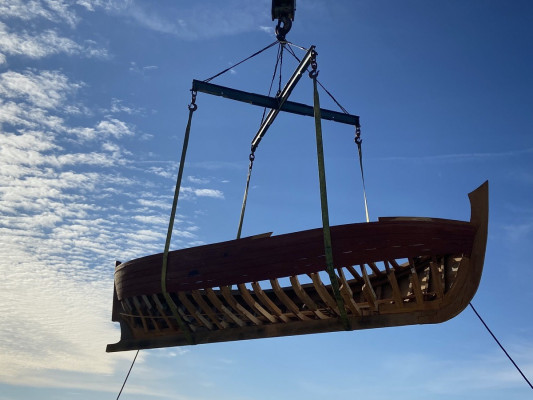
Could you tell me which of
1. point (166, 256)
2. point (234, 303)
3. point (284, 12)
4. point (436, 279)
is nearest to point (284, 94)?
point (284, 12)

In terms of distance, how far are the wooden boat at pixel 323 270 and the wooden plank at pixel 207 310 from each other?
0.05ft

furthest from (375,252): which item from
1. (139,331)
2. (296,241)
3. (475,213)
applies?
(139,331)

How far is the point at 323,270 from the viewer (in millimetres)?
6336

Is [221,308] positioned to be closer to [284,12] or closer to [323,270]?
[323,270]

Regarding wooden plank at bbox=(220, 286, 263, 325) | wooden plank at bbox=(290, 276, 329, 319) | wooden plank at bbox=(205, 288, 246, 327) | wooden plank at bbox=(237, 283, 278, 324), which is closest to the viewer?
wooden plank at bbox=(290, 276, 329, 319)

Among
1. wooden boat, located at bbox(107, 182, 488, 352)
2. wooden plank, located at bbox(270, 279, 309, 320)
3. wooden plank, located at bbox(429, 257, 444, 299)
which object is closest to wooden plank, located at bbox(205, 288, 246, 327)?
wooden boat, located at bbox(107, 182, 488, 352)

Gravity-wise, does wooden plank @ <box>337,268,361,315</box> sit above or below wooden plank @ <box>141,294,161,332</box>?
below

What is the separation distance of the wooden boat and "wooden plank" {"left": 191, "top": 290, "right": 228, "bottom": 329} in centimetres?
1

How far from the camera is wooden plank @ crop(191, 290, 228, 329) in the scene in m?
7.37

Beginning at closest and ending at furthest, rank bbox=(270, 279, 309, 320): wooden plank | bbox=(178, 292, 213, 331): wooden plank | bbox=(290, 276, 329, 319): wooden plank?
bbox=(290, 276, 329, 319): wooden plank < bbox=(270, 279, 309, 320): wooden plank < bbox=(178, 292, 213, 331): wooden plank

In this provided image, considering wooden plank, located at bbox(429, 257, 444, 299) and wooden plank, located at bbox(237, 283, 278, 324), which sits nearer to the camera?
wooden plank, located at bbox(429, 257, 444, 299)

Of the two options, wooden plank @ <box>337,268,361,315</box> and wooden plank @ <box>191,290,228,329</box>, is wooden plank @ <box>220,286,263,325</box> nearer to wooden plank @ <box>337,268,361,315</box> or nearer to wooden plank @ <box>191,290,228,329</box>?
wooden plank @ <box>191,290,228,329</box>

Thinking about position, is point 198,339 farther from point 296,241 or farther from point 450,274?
point 450,274

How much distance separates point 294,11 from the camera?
8.98 metres
